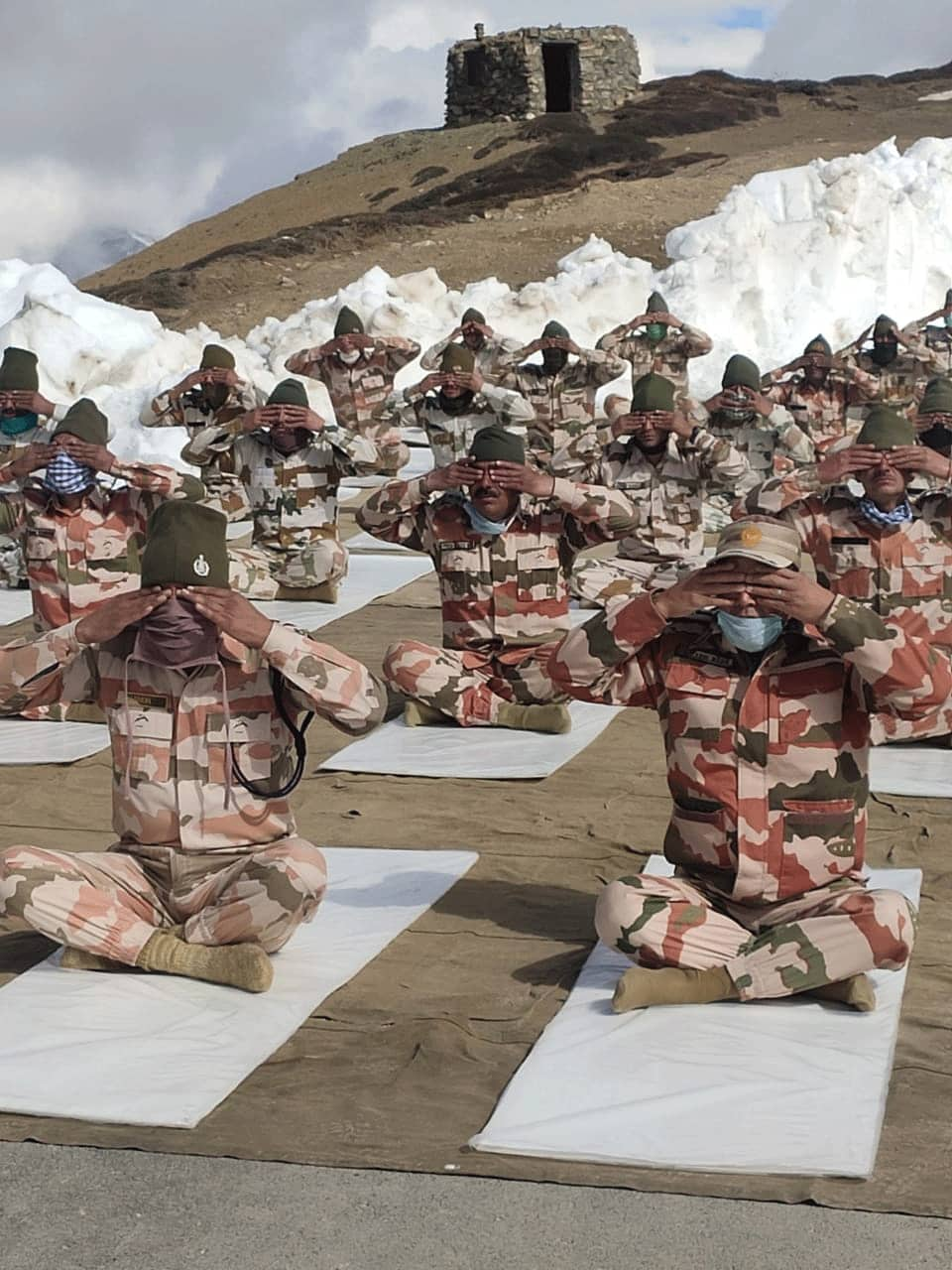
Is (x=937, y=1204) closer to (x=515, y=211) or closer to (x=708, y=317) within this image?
(x=708, y=317)

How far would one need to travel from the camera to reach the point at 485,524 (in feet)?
27.9

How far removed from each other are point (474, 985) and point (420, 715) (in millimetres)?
3197

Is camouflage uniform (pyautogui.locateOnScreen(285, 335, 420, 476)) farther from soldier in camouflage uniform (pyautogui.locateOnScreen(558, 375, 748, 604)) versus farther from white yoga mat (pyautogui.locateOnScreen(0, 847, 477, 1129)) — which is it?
white yoga mat (pyautogui.locateOnScreen(0, 847, 477, 1129))

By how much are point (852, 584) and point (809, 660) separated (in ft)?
10.4

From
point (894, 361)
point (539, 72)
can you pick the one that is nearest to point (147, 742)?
point (894, 361)

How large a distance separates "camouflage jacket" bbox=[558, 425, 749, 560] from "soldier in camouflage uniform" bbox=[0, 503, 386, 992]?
229 inches

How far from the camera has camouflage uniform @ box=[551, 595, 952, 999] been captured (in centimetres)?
487

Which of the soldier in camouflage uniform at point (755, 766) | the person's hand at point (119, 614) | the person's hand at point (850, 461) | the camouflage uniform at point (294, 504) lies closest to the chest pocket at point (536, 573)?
the person's hand at point (850, 461)

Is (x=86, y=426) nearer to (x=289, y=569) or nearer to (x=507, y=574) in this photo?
(x=507, y=574)

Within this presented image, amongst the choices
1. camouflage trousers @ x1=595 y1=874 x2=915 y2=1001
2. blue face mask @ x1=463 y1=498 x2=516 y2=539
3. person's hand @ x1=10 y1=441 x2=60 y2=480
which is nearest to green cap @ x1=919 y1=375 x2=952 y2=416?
blue face mask @ x1=463 y1=498 x2=516 y2=539

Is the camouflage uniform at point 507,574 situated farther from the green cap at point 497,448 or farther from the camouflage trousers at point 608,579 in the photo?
the camouflage trousers at point 608,579

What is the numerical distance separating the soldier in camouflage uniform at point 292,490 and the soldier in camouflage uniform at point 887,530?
13.4ft

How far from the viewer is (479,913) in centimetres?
579

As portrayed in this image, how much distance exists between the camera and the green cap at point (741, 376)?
1457cm
